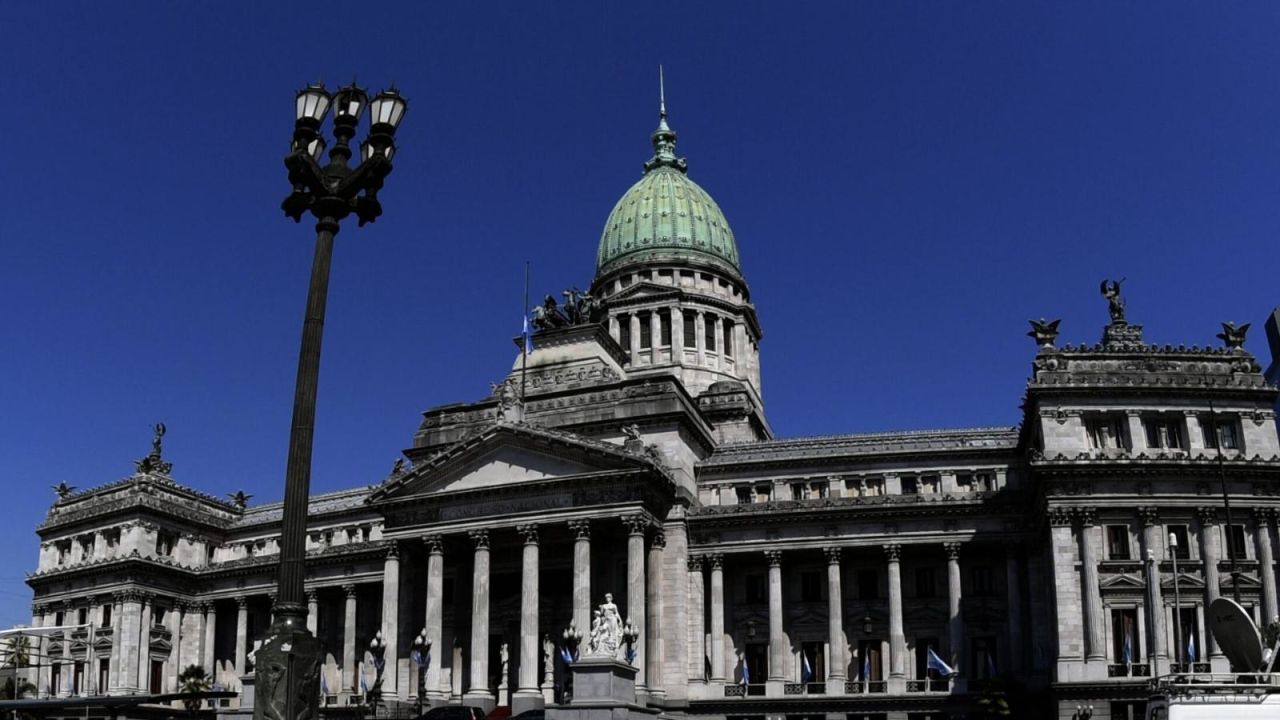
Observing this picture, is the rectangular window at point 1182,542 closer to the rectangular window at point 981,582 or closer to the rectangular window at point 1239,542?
the rectangular window at point 1239,542

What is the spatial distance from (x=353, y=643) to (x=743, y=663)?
28.3 meters

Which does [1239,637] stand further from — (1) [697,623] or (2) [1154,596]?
(1) [697,623]

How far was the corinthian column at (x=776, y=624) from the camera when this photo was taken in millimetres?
72062

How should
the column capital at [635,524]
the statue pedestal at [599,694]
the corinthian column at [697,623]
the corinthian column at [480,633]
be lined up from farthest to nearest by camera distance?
the corinthian column at [697,623] < the corinthian column at [480,633] < the column capital at [635,524] < the statue pedestal at [599,694]

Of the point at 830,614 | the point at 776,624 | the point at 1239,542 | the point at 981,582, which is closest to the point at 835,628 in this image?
the point at 830,614

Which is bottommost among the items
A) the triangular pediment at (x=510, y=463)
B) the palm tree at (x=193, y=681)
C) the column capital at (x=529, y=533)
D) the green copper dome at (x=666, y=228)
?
the palm tree at (x=193, y=681)

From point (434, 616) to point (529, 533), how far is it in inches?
292

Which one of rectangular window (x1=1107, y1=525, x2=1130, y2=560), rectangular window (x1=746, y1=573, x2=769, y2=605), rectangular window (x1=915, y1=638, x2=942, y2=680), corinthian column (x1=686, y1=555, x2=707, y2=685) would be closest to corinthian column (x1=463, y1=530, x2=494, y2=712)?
corinthian column (x1=686, y1=555, x2=707, y2=685)

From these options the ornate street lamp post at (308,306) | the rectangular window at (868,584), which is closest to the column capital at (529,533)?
the rectangular window at (868,584)

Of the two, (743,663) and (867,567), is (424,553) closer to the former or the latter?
(743,663)

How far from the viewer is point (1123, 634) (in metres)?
62.9

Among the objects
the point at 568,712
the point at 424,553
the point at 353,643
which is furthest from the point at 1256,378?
the point at 353,643

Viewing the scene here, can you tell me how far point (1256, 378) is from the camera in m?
67.1

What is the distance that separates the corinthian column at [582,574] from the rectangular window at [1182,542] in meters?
30.5
